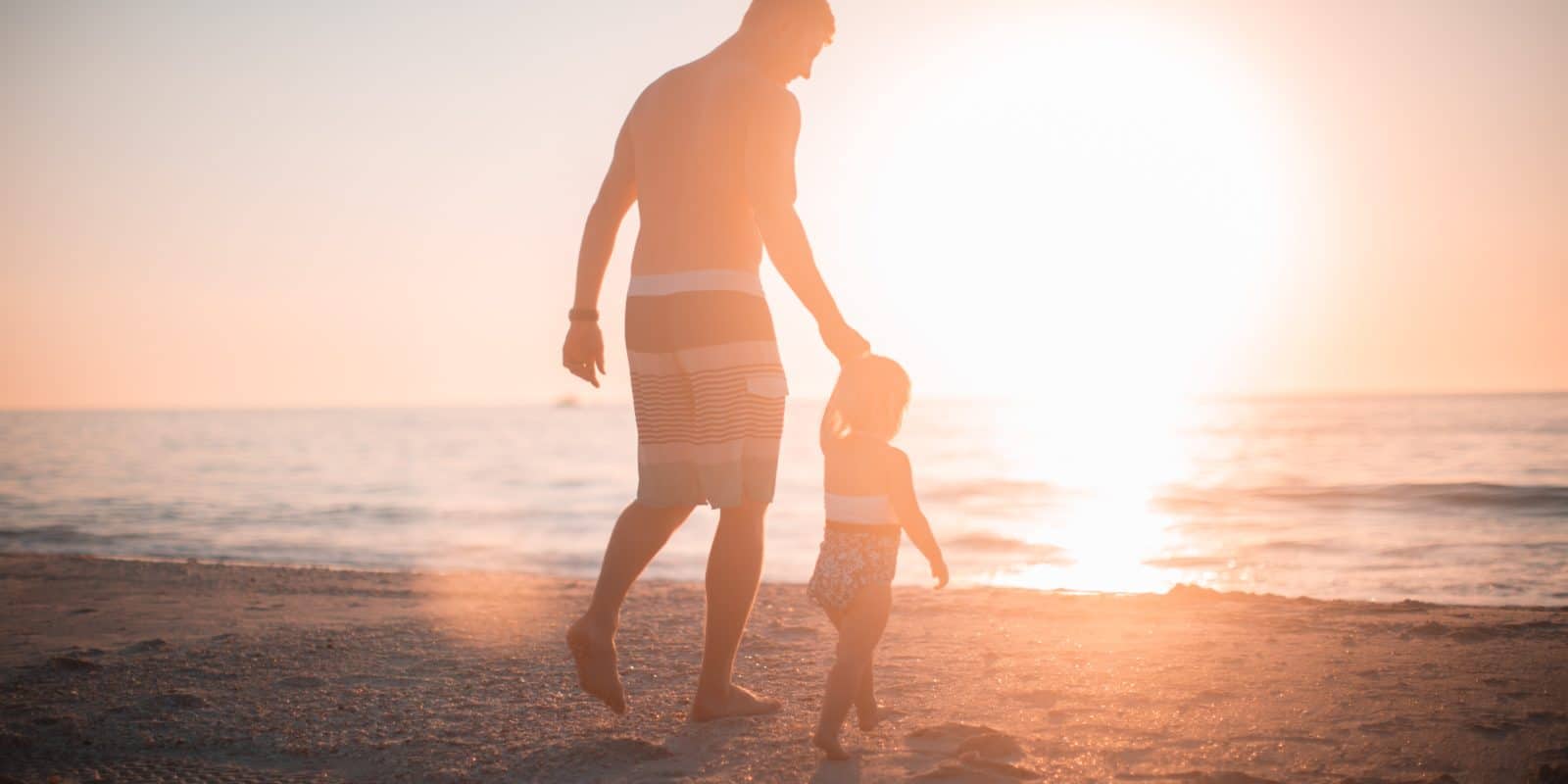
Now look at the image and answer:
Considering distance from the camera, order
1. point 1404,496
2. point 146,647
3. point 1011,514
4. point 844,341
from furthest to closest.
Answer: point 1404,496 < point 1011,514 < point 146,647 < point 844,341

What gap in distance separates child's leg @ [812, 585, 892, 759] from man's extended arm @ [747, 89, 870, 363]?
660mm

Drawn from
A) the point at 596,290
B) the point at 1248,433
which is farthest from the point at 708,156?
the point at 1248,433

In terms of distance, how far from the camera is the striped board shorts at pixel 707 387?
3029 mm

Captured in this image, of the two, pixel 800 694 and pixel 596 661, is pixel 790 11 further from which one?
pixel 800 694

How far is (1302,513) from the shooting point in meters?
14.2

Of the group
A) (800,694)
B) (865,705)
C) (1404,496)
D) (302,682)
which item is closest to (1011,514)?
(1404,496)

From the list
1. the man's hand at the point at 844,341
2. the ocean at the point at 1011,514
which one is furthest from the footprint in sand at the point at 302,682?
the ocean at the point at 1011,514

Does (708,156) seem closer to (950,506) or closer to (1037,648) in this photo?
(1037,648)

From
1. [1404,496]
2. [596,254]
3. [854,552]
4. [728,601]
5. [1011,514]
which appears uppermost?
[596,254]

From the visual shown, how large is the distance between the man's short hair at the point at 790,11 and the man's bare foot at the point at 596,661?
1798 mm

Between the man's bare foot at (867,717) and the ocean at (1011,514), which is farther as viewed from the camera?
the ocean at (1011,514)

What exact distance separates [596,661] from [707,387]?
32.6 inches

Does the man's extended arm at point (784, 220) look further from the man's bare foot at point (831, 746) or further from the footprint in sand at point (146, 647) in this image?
the footprint in sand at point (146, 647)

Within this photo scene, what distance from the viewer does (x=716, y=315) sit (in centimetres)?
303
